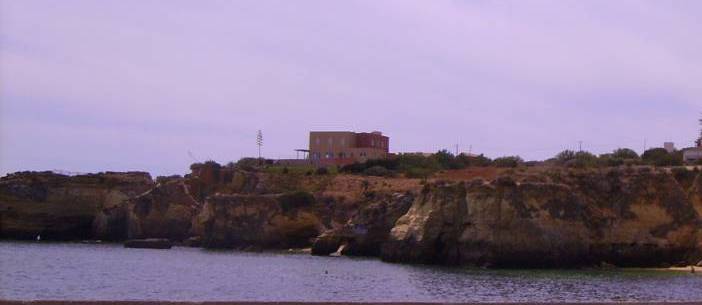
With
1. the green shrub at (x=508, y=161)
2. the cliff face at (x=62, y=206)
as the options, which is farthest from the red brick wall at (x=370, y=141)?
the cliff face at (x=62, y=206)

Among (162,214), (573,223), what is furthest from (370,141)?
(573,223)

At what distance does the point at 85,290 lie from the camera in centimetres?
3162

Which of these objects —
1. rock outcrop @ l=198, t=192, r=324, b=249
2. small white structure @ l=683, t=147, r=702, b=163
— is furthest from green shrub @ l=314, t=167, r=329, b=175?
small white structure @ l=683, t=147, r=702, b=163

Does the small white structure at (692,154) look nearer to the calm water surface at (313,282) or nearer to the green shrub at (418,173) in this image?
the green shrub at (418,173)

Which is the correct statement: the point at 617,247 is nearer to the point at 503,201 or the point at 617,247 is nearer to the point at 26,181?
the point at 503,201

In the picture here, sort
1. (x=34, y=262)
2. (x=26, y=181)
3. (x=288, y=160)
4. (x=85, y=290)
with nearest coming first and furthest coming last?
(x=85, y=290)
(x=34, y=262)
(x=26, y=181)
(x=288, y=160)

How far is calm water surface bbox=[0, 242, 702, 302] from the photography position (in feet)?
100.0

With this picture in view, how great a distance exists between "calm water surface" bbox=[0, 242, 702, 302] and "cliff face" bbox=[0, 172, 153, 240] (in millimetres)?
39277

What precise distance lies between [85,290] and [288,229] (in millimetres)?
45694

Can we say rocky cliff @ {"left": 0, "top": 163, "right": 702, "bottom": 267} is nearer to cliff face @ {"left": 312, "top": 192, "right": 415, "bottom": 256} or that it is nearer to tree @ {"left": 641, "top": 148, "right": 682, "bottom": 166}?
cliff face @ {"left": 312, "top": 192, "right": 415, "bottom": 256}

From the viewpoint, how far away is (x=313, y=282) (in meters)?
38.4

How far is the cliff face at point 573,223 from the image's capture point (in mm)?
50250

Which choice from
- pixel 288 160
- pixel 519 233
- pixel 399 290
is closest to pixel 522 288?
pixel 399 290

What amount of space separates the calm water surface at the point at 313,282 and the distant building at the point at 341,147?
199 ft
